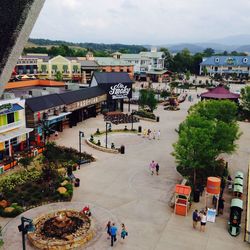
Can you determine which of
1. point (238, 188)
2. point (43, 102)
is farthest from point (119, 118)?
point (238, 188)

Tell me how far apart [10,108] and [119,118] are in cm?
2206

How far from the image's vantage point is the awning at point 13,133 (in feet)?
90.0

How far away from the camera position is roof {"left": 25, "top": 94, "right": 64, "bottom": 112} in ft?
107

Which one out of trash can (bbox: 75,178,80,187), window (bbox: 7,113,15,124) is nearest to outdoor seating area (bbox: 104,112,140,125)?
window (bbox: 7,113,15,124)

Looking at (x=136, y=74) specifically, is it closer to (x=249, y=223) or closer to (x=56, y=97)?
(x=56, y=97)

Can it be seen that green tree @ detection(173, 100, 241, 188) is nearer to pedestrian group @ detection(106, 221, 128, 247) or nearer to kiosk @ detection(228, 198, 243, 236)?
kiosk @ detection(228, 198, 243, 236)

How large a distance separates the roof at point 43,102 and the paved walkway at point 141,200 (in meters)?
4.46

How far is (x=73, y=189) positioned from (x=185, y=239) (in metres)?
9.48

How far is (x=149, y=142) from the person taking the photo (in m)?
36.6

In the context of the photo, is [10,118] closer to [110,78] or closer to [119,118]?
[119,118]

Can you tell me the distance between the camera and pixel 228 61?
12019 cm

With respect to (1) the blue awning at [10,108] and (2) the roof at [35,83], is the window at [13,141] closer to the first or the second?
(1) the blue awning at [10,108]

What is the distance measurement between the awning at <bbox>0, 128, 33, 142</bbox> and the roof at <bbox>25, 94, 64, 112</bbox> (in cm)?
264

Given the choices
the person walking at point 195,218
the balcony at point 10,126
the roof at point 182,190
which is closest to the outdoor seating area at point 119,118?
the balcony at point 10,126
